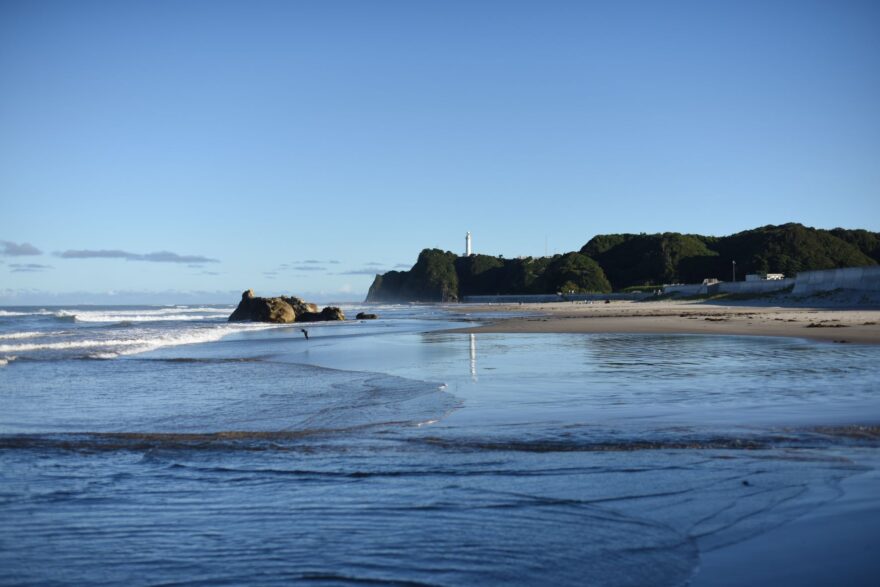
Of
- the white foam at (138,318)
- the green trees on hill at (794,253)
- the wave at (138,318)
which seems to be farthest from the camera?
the green trees on hill at (794,253)

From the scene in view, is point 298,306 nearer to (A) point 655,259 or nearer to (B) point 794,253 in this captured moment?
(B) point 794,253

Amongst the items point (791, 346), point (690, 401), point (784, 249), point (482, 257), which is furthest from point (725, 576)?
point (482, 257)

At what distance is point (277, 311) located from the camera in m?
44.0

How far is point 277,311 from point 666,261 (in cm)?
8695

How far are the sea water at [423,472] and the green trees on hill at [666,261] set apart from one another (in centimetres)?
9592

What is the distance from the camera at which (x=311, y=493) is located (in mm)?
4715

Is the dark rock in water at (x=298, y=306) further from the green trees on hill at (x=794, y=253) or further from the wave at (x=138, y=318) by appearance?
the green trees on hill at (x=794, y=253)

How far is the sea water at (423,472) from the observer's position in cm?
347

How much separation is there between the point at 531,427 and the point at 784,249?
105 meters

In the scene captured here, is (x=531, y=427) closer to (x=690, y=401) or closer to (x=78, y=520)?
(x=690, y=401)

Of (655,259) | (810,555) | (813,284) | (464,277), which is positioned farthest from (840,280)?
(464,277)

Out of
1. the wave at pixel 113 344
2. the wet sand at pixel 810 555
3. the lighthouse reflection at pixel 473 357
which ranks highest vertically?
the wet sand at pixel 810 555

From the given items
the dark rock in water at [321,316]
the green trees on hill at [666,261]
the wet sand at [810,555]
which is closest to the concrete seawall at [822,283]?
the green trees on hill at [666,261]

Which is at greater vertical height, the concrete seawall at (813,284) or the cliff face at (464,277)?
the cliff face at (464,277)
